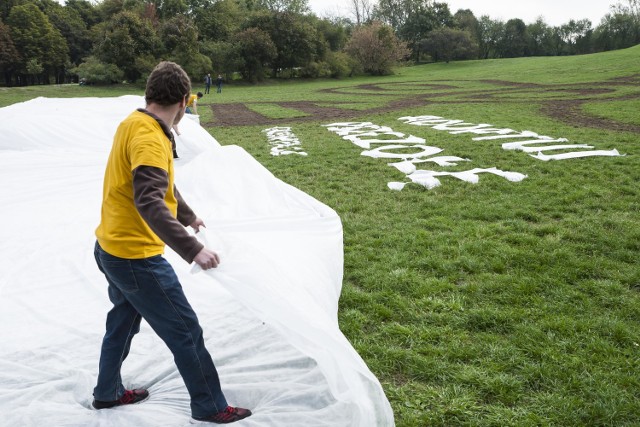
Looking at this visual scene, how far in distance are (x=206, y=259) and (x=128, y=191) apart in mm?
472

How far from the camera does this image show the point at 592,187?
7066mm

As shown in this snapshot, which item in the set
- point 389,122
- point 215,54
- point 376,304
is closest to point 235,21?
point 215,54

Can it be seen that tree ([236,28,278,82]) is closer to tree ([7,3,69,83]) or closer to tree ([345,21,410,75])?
tree ([345,21,410,75])

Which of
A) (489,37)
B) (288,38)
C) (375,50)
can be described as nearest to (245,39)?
(288,38)

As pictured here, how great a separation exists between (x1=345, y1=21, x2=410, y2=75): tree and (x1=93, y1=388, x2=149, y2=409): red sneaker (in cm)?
4930

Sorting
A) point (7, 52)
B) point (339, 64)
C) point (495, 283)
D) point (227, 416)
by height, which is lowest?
point (495, 283)

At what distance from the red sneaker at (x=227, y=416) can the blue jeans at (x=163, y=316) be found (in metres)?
0.03

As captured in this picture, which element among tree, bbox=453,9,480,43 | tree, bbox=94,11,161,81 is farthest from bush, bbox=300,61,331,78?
tree, bbox=453,9,480,43

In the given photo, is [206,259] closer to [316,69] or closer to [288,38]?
[316,69]

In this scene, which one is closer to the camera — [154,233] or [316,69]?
[154,233]

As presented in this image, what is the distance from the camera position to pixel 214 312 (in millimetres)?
3490

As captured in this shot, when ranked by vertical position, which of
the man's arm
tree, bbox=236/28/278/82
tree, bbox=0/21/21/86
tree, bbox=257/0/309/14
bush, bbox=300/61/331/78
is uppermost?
tree, bbox=257/0/309/14

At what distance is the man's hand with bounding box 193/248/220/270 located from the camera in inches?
81.5

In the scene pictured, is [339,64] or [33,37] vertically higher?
[33,37]
